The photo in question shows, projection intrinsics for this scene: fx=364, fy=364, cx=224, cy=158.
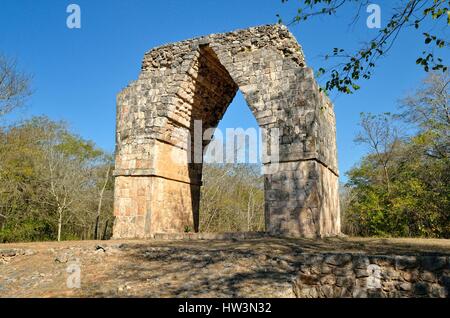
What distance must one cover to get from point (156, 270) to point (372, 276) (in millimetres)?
2851

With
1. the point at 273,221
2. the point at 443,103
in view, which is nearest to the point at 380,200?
the point at 443,103

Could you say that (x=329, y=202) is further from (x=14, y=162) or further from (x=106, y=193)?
(x=106, y=193)

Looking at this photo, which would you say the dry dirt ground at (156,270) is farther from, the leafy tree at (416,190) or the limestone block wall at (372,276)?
the leafy tree at (416,190)

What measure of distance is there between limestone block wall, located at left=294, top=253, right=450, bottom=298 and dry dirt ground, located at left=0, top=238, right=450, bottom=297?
0.28 metres

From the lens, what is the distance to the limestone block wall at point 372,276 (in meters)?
4.44

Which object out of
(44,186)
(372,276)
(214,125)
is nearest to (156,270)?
(372,276)

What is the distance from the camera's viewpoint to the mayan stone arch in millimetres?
7738

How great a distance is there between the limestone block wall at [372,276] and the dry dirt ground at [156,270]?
0.28 metres

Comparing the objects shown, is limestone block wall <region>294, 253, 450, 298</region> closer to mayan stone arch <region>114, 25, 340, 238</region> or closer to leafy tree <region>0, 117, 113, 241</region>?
mayan stone arch <region>114, 25, 340, 238</region>

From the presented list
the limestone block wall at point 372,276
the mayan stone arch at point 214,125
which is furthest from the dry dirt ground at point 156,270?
→ the mayan stone arch at point 214,125

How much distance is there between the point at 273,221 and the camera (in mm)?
7738

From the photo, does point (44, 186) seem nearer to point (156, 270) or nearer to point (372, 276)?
point (156, 270)

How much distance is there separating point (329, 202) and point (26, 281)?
6437 mm
